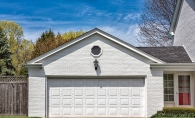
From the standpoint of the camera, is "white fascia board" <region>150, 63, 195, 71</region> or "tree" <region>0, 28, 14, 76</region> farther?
"tree" <region>0, 28, 14, 76</region>

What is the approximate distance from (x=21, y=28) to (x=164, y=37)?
18.3 m

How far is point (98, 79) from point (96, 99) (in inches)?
43.1

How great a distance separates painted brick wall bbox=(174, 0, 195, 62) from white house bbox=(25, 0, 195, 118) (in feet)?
6.61

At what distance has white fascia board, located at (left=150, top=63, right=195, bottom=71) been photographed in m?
14.2

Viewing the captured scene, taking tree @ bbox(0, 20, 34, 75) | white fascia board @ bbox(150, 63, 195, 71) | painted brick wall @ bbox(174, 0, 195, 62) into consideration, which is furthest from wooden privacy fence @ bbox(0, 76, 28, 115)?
tree @ bbox(0, 20, 34, 75)

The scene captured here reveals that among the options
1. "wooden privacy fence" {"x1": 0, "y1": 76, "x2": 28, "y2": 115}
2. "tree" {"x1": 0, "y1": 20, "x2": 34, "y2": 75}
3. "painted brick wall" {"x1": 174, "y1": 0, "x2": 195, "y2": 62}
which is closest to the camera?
"wooden privacy fence" {"x1": 0, "y1": 76, "x2": 28, "y2": 115}

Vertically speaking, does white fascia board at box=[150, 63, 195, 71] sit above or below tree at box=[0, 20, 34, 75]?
below

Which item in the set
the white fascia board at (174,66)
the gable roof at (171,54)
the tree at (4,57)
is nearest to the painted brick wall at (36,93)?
the white fascia board at (174,66)

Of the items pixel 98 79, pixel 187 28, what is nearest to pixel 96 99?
pixel 98 79

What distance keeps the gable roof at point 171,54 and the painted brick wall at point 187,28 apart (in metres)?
0.32

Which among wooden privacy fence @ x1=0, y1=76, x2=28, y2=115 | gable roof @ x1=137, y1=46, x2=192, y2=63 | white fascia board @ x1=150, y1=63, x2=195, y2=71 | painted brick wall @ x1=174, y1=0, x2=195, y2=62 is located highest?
painted brick wall @ x1=174, y1=0, x2=195, y2=62

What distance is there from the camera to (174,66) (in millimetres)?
14375

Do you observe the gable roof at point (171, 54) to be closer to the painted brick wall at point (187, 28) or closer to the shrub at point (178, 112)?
the painted brick wall at point (187, 28)

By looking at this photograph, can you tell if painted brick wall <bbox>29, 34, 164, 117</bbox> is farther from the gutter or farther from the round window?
the gutter
